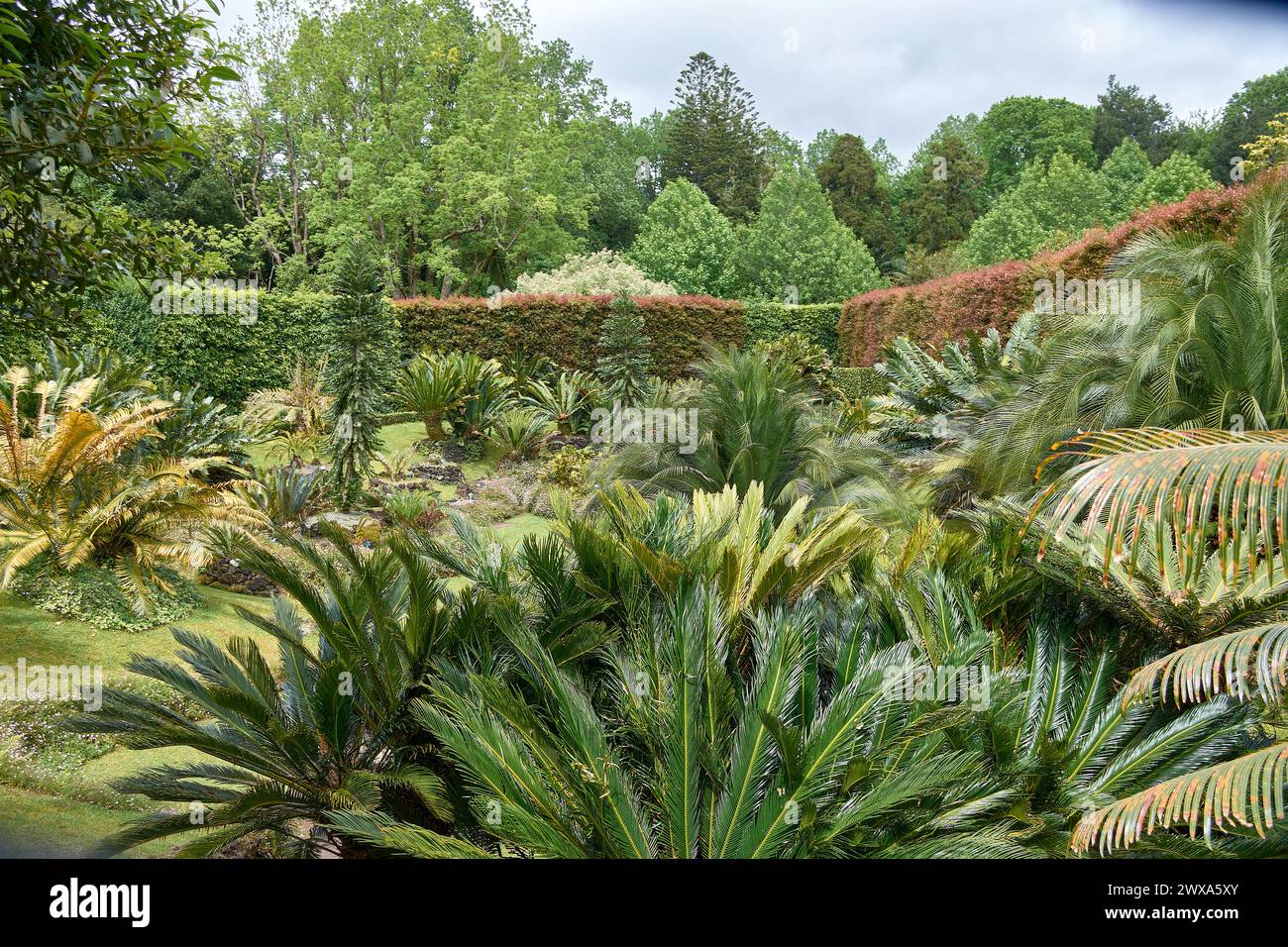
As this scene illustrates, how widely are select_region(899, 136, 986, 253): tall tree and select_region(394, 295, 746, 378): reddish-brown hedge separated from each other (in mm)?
19389

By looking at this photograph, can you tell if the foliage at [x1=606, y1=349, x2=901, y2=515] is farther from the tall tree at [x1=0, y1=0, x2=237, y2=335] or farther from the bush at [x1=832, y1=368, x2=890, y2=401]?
the bush at [x1=832, y1=368, x2=890, y2=401]

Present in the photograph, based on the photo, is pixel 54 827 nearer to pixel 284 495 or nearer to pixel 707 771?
pixel 707 771

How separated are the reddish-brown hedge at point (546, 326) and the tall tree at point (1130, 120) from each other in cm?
3199

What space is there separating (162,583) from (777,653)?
4.55 m

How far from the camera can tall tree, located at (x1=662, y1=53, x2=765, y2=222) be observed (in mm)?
33312

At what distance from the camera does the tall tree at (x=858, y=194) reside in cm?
3638

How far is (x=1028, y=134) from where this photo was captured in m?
41.1

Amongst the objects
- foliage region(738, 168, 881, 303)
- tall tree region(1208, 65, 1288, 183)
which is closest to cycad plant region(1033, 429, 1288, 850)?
foliage region(738, 168, 881, 303)

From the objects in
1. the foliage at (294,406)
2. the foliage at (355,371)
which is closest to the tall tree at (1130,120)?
the foliage at (294,406)

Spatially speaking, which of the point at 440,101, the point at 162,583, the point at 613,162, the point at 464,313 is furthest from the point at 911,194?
the point at 162,583

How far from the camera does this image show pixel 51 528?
562 cm

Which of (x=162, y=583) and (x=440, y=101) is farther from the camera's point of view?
(x=440, y=101)
